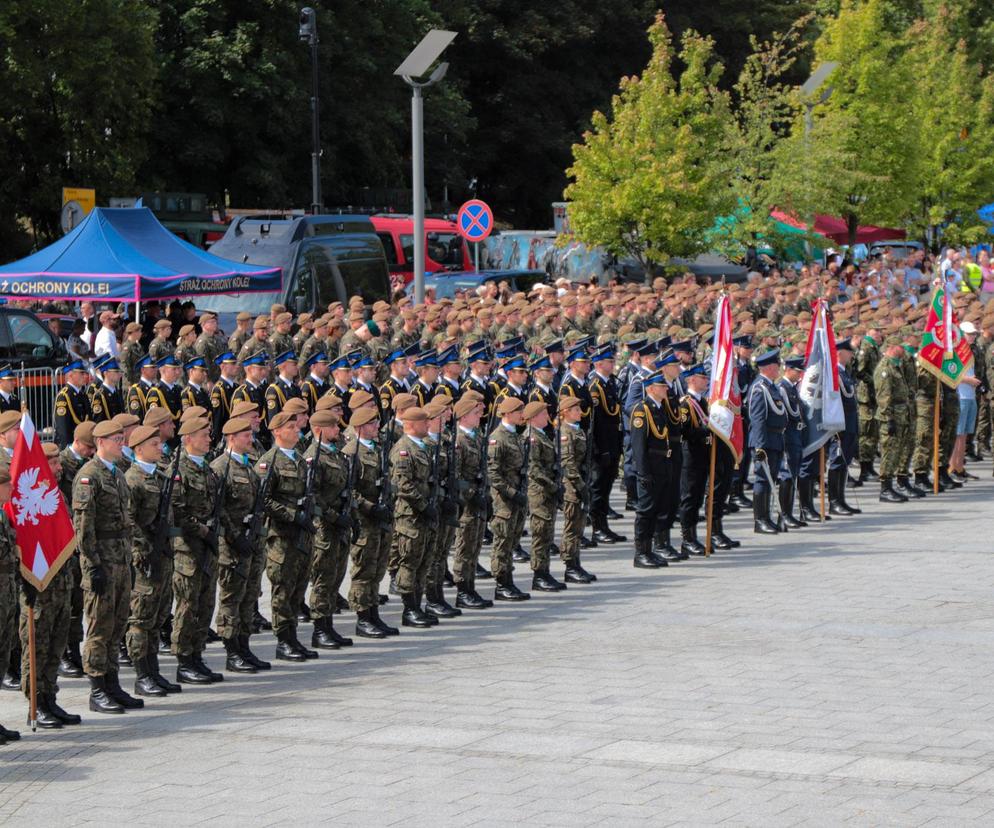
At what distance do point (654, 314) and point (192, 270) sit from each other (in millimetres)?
6873

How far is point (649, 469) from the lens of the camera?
16656 mm

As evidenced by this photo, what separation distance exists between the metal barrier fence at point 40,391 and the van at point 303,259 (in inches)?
190

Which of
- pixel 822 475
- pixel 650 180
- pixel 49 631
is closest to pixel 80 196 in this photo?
pixel 650 180

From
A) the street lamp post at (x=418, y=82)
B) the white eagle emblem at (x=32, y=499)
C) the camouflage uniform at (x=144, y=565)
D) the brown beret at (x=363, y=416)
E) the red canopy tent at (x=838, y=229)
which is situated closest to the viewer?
the white eagle emblem at (x=32, y=499)

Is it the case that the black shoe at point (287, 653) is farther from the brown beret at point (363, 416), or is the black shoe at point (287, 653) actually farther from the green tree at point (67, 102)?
the green tree at point (67, 102)

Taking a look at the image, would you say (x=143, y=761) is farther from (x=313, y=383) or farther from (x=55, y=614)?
Answer: (x=313, y=383)

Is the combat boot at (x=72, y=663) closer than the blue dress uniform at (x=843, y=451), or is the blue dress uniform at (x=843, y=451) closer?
the combat boot at (x=72, y=663)

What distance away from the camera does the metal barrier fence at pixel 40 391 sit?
20875mm

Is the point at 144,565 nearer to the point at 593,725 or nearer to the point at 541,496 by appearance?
the point at 593,725

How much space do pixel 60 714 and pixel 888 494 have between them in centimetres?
1170

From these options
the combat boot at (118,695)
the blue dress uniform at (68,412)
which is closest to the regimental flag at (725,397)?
the blue dress uniform at (68,412)

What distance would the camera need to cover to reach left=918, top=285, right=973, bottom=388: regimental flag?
21.0 metres

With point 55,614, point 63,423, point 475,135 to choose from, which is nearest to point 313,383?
point 63,423

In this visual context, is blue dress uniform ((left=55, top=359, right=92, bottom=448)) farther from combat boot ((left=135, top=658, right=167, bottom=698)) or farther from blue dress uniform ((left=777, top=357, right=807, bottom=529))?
blue dress uniform ((left=777, top=357, right=807, bottom=529))
